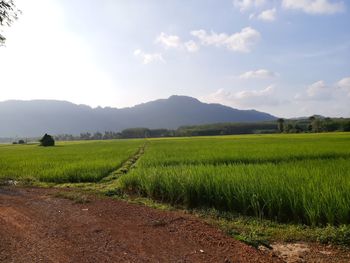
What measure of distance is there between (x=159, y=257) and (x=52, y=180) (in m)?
12.1

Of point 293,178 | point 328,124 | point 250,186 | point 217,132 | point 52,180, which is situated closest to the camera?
point 250,186

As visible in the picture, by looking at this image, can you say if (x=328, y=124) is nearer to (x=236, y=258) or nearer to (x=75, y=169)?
(x=75, y=169)

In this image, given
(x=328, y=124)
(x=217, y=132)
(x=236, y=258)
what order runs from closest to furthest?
(x=236, y=258) < (x=328, y=124) < (x=217, y=132)

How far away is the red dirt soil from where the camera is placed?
599cm

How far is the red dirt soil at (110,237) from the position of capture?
5988 millimetres

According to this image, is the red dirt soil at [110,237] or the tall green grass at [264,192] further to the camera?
the tall green grass at [264,192]

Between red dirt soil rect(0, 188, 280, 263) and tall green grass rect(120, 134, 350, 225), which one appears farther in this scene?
tall green grass rect(120, 134, 350, 225)

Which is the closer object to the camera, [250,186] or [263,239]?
[263,239]

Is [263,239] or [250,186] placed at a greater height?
[250,186]

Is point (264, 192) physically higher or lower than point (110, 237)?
higher

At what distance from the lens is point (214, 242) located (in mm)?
6699

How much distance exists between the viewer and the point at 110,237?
23.0 feet

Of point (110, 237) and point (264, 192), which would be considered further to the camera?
point (264, 192)

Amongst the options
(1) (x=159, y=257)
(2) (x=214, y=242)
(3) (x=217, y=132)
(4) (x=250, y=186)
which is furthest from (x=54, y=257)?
(3) (x=217, y=132)
